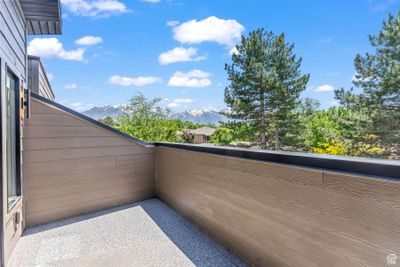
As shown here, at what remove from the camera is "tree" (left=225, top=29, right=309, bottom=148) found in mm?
12352

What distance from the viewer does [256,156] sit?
6.38 ft

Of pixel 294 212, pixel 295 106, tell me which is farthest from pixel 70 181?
pixel 295 106

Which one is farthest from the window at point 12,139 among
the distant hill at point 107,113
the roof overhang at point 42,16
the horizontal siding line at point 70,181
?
the roof overhang at point 42,16

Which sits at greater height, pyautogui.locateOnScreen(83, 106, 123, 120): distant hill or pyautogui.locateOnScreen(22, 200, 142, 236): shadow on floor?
pyautogui.locateOnScreen(83, 106, 123, 120): distant hill

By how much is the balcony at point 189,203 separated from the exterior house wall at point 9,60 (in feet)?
0.69

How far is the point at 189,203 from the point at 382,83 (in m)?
9.52

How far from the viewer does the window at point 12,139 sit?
7.14 feet

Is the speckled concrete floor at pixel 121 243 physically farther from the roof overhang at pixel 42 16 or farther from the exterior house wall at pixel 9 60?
the roof overhang at pixel 42 16

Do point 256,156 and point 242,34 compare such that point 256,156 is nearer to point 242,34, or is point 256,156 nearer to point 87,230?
point 87,230

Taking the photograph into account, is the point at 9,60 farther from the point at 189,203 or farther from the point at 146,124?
the point at 146,124

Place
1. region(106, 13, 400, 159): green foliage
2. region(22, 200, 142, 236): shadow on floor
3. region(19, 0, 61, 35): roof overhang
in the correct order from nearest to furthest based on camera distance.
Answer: region(22, 200, 142, 236): shadow on floor < region(19, 0, 61, 35): roof overhang < region(106, 13, 400, 159): green foliage

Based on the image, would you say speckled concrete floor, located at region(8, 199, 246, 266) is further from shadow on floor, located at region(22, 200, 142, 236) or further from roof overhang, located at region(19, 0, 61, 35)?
roof overhang, located at region(19, 0, 61, 35)

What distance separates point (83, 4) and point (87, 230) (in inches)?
178

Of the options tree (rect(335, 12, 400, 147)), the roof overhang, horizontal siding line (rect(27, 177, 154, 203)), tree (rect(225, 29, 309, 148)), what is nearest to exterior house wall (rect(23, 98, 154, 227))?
horizontal siding line (rect(27, 177, 154, 203))
